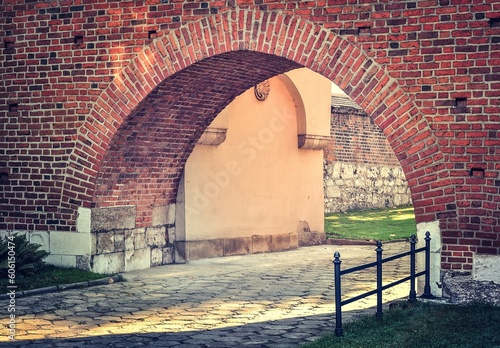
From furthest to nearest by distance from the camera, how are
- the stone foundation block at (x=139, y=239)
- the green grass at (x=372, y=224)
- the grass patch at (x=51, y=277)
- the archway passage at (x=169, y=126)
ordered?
the green grass at (x=372, y=224) < the stone foundation block at (x=139, y=239) < the archway passage at (x=169, y=126) < the grass patch at (x=51, y=277)

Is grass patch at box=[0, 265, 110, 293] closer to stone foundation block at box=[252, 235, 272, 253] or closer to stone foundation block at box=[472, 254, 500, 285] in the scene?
stone foundation block at box=[252, 235, 272, 253]

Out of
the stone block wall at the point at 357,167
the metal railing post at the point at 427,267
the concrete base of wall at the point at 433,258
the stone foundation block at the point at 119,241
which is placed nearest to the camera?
the metal railing post at the point at 427,267

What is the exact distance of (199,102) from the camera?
12578mm

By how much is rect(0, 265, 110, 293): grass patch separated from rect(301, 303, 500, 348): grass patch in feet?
15.1

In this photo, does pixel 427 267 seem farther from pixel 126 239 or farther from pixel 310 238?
pixel 310 238

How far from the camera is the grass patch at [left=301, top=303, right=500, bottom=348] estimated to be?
690cm

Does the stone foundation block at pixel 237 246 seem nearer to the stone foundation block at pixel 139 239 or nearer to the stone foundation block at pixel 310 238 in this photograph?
the stone foundation block at pixel 310 238

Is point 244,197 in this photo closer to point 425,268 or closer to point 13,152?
point 13,152

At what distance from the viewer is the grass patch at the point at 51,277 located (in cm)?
1036

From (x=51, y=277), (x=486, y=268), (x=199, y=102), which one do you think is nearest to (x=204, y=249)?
(x=199, y=102)

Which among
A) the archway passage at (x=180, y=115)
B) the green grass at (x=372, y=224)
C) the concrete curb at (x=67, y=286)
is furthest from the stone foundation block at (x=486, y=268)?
the green grass at (x=372, y=224)

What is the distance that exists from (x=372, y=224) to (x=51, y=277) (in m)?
11.3

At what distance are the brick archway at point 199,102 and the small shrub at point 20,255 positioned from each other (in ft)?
2.78

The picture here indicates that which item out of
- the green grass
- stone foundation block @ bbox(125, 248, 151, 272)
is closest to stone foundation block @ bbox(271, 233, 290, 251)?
the green grass
